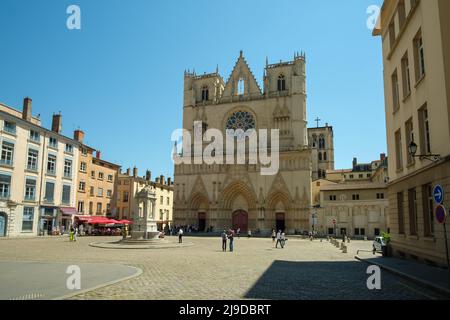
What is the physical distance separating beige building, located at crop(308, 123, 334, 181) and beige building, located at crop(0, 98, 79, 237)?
5914 cm

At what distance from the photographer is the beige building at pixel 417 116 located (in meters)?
13.7

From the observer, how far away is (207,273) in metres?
13.6

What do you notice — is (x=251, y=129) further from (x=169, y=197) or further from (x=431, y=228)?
(x=431, y=228)

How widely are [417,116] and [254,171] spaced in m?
39.1

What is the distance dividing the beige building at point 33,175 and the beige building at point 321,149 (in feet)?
194

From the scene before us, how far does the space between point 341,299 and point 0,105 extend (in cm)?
4463

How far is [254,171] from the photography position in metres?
55.4

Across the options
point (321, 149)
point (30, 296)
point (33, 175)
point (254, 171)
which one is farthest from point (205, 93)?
point (30, 296)

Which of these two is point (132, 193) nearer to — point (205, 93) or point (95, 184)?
point (95, 184)

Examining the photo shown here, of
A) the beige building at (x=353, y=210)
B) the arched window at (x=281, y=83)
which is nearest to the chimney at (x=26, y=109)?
the arched window at (x=281, y=83)

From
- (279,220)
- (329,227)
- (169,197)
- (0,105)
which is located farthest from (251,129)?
(0,105)

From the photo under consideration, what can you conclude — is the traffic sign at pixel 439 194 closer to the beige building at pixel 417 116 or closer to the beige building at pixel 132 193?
the beige building at pixel 417 116

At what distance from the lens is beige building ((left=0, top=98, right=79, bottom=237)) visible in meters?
38.7

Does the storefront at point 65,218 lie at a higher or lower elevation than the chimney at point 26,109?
lower
